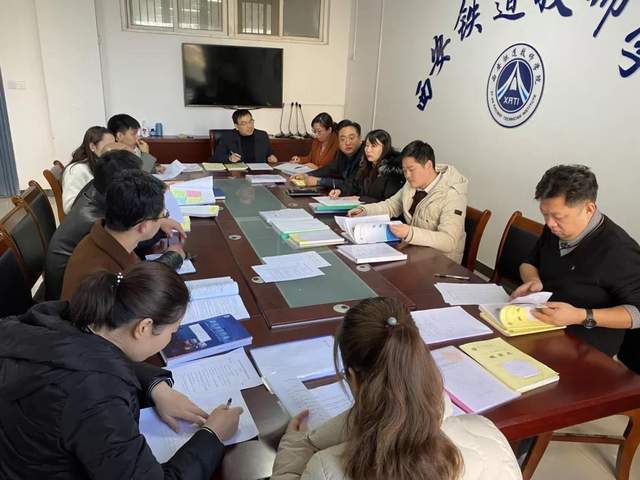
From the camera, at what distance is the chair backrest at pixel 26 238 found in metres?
1.75

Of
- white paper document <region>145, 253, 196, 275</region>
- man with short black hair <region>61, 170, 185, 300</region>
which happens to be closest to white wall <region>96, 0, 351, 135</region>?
white paper document <region>145, 253, 196, 275</region>

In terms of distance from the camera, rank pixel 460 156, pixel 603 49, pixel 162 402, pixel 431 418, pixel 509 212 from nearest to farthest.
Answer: pixel 431 418, pixel 162 402, pixel 603 49, pixel 509 212, pixel 460 156

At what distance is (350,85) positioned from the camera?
229 inches

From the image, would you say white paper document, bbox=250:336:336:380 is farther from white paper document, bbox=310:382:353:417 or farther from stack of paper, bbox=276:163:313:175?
stack of paper, bbox=276:163:313:175

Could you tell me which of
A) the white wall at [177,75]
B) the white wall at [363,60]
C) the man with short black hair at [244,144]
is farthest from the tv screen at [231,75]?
the man with short black hair at [244,144]

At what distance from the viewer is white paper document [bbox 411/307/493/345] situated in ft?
4.44

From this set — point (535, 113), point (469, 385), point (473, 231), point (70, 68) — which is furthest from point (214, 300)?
point (70, 68)

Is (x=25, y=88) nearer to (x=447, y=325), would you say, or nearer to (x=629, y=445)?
(x=447, y=325)

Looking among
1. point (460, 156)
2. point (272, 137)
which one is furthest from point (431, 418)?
point (272, 137)

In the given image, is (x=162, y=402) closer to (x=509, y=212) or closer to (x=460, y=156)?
(x=509, y=212)

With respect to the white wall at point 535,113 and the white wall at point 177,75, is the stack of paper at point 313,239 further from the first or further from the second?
the white wall at point 177,75

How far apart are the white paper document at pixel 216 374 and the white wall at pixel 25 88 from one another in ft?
16.1

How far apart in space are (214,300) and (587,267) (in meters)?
1.26

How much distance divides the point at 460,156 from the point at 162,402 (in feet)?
11.2
